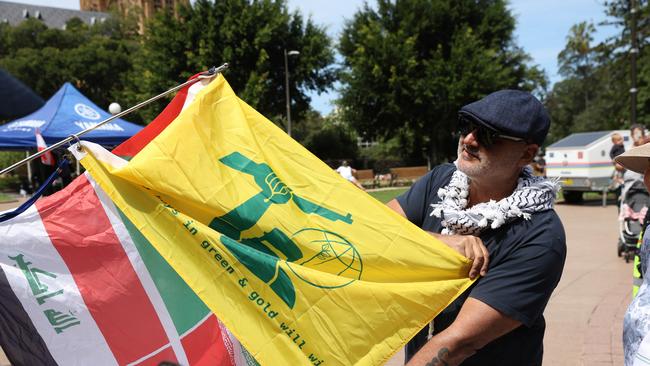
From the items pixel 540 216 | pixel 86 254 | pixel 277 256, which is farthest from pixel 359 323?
pixel 86 254

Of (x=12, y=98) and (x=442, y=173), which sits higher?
(x=12, y=98)

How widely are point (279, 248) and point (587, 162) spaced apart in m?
15.5

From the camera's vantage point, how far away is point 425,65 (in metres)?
33.8

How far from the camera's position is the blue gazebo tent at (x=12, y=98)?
462 centimetres

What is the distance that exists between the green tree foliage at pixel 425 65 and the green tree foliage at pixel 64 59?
19.9 meters

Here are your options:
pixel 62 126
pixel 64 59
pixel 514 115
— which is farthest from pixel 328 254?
pixel 64 59

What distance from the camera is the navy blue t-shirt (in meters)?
1.74

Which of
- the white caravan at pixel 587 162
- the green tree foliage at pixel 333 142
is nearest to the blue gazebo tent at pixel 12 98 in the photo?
the white caravan at pixel 587 162

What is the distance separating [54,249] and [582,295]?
6397 mm

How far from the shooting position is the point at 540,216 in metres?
1.87

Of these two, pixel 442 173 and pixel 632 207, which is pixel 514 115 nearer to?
pixel 442 173

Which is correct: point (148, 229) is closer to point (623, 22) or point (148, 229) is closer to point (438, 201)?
point (438, 201)

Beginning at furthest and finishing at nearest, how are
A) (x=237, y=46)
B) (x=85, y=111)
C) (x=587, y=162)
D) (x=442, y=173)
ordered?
(x=237, y=46)
(x=587, y=162)
(x=85, y=111)
(x=442, y=173)

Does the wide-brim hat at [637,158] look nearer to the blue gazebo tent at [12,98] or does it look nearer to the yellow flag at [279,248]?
the yellow flag at [279,248]
